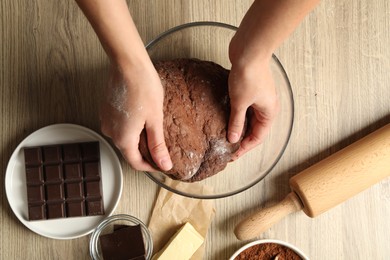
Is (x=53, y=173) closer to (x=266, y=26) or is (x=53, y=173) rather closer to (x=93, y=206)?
(x=93, y=206)

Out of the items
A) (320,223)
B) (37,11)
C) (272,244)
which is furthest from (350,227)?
(37,11)

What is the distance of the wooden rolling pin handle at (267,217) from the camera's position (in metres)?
1.00

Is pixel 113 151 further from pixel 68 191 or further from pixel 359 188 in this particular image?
pixel 359 188

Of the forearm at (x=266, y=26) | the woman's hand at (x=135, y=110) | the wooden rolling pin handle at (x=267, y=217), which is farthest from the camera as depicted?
the wooden rolling pin handle at (x=267, y=217)

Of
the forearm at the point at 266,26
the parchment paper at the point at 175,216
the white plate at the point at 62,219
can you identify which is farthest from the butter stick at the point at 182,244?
the forearm at the point at 266,26

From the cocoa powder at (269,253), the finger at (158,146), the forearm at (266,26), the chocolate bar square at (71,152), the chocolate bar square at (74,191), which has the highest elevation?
the forearm at (266,26)

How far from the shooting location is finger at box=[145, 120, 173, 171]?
2.65 ft

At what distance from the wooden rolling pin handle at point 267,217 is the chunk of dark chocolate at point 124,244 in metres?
0.23

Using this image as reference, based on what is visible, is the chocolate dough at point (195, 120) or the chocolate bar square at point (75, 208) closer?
the chocolate dough at point (195, 120)

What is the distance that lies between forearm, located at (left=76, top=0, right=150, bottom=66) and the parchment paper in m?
0.40

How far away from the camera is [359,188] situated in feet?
3.28

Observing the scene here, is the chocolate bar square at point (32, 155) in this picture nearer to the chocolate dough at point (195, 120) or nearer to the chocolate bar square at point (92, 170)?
the chocolate bar square at point (92, 170)

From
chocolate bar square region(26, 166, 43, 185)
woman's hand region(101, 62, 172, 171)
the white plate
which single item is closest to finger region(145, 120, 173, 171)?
woman's hand region(101, 62, 172, 171)

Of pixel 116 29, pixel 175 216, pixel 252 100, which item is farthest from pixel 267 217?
pixel 116 29
